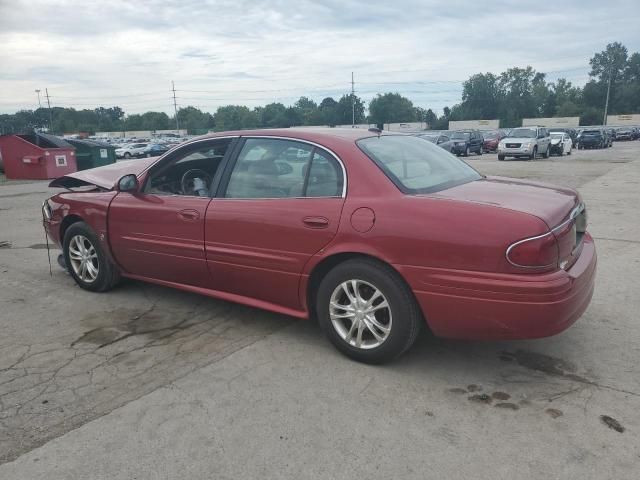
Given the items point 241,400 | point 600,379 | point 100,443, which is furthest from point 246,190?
point 600,379

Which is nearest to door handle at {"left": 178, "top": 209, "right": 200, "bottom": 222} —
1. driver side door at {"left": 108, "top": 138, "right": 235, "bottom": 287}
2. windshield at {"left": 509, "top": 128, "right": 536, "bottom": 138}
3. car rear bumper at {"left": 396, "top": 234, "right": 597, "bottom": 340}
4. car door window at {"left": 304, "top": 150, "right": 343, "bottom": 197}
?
driver side door at {"left": 108, "top": 138, "right": 235, "bottom": 287}

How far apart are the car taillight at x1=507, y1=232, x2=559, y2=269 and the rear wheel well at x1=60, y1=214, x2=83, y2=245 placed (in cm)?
404

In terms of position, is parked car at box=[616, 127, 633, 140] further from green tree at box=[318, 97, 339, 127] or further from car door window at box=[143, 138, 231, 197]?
car door window at box=[143, 138, 231, 197]

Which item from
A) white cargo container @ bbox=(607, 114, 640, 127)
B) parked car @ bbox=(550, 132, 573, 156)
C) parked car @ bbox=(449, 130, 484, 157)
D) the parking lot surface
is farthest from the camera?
white cargo container @ bbox=(607, 114, 640, 127)

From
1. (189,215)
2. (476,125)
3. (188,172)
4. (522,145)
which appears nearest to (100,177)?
(188,172)

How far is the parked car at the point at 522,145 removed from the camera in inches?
1029

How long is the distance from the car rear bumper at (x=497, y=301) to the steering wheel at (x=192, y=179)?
2052 millimetres

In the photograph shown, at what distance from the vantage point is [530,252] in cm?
287

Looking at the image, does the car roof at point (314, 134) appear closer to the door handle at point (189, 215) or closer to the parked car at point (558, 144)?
the door handle at point (189, 215)

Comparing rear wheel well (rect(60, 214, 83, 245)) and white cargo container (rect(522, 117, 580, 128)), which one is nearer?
rear wheel well (rect(60, 214, 83, 245))

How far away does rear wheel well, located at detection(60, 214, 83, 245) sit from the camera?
5126 mm

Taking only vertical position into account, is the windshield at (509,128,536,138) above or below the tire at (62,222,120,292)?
above

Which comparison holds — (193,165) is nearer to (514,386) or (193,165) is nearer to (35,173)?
(514,386)

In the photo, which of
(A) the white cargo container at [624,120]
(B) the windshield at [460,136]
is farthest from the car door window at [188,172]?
(A) the white cargo container at [624,120]
